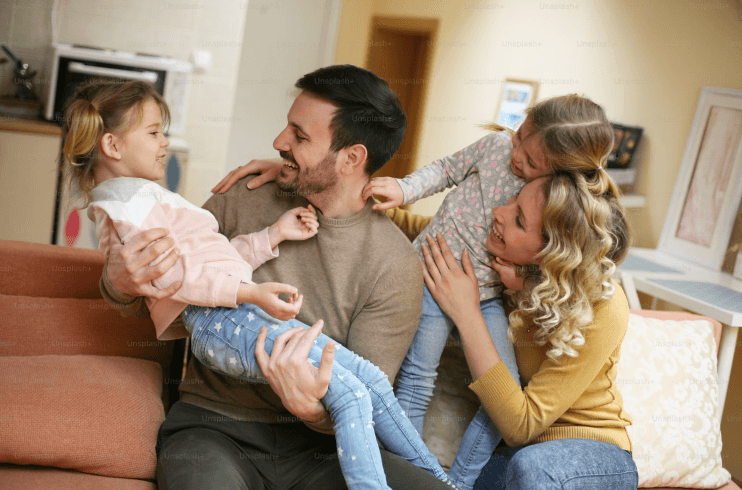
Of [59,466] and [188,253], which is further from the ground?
[188,253]

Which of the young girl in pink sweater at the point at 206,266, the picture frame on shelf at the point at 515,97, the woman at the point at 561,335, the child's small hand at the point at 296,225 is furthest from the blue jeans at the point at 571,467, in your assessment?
the picture frame on shelf at the point at 515,97

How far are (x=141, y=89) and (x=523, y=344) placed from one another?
1183 millimetres

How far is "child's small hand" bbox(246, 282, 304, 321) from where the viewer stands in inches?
51.7

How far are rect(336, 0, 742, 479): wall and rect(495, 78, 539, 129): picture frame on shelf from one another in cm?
4

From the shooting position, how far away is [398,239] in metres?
1.70

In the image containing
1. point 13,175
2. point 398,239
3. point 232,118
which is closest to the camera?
point 398,239

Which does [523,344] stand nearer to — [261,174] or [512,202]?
[512,202]

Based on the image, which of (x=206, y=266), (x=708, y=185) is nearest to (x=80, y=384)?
(x=206, y=266)

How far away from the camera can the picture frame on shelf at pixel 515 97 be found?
3.57 meters

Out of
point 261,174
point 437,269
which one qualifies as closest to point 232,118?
point 261,174

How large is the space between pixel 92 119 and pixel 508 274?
3.56 feet

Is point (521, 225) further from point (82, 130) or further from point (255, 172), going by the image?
point (82, 130)

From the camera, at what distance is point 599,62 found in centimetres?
338

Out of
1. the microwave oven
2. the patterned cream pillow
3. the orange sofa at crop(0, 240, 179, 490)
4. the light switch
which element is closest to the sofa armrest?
the orange sofa at crop(0, 240, 179, 490)
